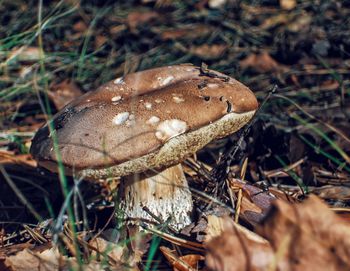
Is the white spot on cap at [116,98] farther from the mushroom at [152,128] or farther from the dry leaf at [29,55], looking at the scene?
the dry leaf at [29,55]

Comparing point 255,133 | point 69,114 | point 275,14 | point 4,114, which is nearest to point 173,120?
point 69,114

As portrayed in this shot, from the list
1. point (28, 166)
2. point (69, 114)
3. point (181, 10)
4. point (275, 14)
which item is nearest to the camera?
point (69, 114)

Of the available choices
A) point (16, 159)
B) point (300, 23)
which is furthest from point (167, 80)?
point (300, 23)

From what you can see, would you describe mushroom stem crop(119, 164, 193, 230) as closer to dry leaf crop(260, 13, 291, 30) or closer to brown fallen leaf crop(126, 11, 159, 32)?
dry leaf crop(260, 13, 291, 30)

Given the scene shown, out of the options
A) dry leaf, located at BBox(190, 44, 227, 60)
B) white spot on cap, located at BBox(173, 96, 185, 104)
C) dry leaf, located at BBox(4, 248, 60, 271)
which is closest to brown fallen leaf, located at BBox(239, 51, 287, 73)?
dry leaf, located at BBox(190, 44, 227, 60)

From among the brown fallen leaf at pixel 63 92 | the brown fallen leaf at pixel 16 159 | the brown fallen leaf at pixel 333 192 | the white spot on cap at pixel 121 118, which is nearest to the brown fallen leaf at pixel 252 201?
the brown fallen leaf at pixel 333 192

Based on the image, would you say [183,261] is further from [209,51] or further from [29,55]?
[29,55]

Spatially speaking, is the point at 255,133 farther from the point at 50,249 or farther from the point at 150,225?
the point at 50,249
